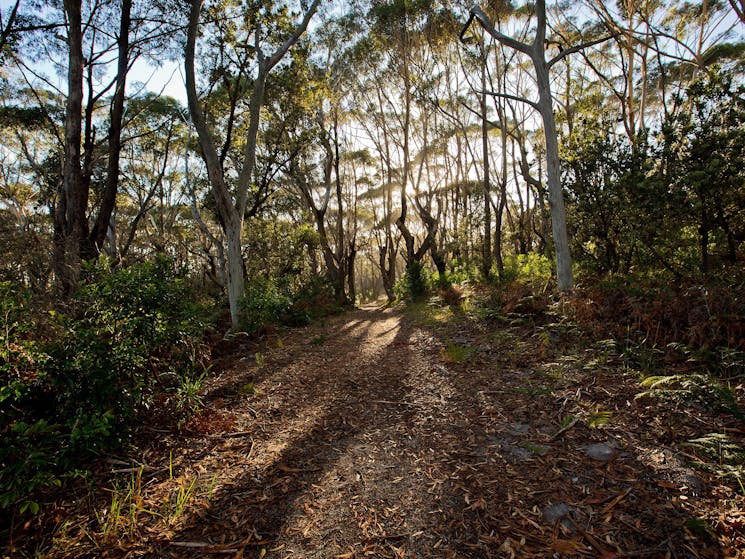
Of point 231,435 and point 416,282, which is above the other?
point 416,282

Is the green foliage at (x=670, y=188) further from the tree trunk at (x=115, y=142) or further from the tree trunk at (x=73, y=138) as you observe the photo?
the tree trunk at (x=73, y=138)

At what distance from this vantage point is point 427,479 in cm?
233

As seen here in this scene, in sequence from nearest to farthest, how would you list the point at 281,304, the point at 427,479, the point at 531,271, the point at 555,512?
the point at 555,512
the point at 427,479
the point at 281,304
the point at 531,271

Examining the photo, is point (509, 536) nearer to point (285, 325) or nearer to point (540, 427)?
point (540, 427)

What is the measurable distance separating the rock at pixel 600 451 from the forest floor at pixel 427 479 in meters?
0.01

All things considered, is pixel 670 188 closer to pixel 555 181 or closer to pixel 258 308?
pixel 555 181

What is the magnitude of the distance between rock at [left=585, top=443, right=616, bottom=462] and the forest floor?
0.05ft

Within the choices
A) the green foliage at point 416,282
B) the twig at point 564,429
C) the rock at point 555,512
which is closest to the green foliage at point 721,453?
the twig at point 564,429

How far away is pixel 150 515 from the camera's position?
6.76 feet

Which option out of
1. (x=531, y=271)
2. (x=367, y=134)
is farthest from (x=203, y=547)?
(x=367, y=134)

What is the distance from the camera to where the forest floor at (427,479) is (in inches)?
70.7

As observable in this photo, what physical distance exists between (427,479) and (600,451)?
1320 mm

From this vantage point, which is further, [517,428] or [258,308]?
[258,308]

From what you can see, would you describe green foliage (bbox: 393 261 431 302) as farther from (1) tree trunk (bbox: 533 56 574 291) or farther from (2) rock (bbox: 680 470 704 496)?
(2) rock (bbox: 680 470 704 496)
